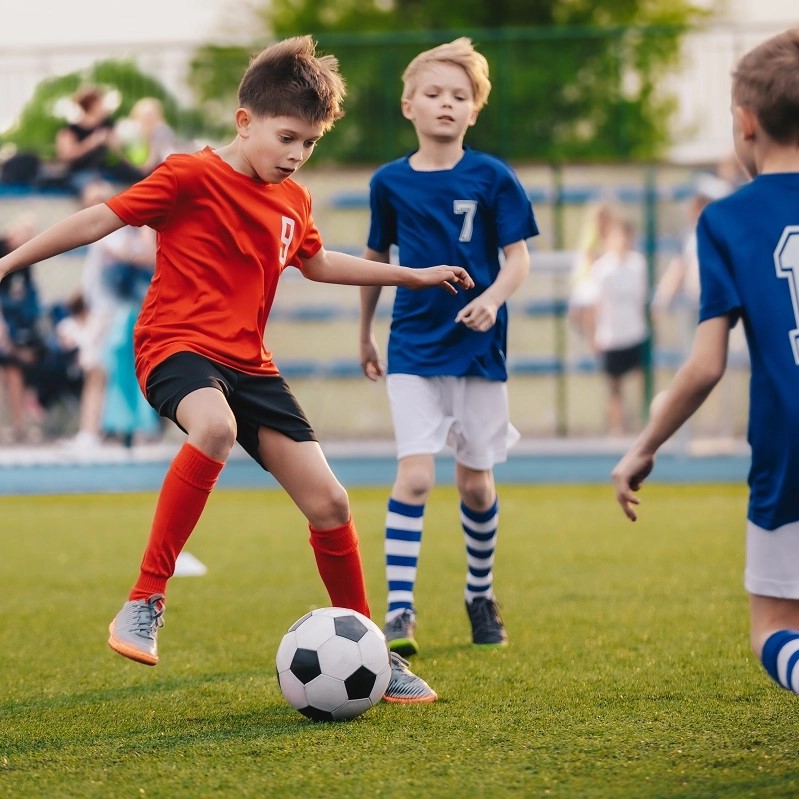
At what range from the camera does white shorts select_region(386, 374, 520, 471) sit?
4668 mm

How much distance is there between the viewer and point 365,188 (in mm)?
15086

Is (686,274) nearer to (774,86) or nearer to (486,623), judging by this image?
(486,623)

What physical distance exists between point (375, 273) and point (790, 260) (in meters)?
1.60

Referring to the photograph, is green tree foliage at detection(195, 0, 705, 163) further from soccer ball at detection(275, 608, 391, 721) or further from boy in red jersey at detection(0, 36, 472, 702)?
soccer ball at detection(275, 608, 391, 721)

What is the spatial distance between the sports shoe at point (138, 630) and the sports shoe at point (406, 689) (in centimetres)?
67

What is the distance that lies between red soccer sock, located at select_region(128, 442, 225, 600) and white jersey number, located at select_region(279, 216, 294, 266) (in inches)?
27.5

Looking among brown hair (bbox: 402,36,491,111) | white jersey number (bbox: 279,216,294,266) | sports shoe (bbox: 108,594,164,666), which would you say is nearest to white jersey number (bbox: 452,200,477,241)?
brown hair (bbox: 402,36,491,111)

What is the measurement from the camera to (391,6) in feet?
109

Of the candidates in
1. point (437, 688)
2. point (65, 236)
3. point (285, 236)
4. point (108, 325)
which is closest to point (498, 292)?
point (285, 236)

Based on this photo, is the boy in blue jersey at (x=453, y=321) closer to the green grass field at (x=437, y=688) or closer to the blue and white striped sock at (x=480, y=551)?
the blue and white striped sock at (x=480, y=551)

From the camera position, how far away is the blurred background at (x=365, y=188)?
44.3 feet

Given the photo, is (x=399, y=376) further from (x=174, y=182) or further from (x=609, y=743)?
(x=609, y=743)

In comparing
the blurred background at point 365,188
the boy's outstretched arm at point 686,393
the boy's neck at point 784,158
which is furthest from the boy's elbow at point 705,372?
the blurred background at point 365,188

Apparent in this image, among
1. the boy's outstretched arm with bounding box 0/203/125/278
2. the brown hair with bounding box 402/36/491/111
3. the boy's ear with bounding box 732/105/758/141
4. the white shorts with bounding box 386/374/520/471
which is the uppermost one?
the brown hair with bounding box 402/36/491/111
